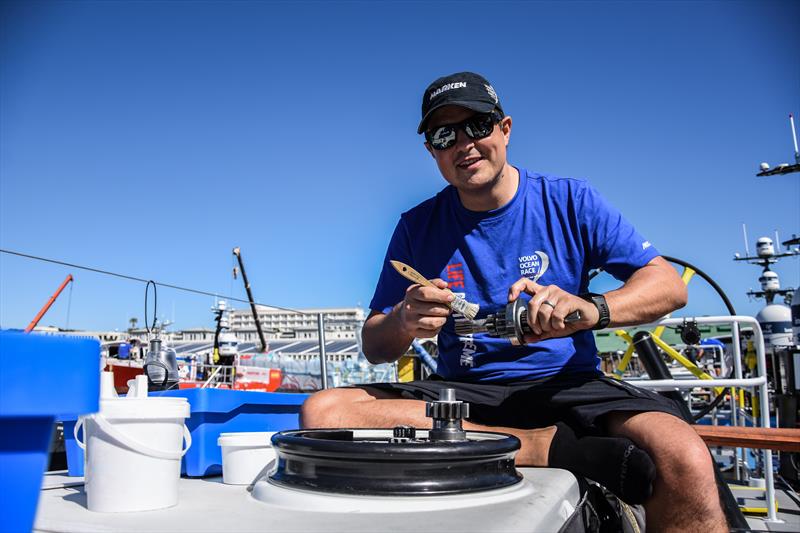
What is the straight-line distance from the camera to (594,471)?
141 centimetres

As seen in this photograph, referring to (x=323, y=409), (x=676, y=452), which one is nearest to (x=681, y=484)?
(x=676, y=452)

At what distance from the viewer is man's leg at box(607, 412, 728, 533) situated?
1.37 m

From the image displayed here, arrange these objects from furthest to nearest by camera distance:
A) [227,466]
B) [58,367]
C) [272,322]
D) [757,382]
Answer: [272,322]
[757,382]
[227,466]
[58,367]

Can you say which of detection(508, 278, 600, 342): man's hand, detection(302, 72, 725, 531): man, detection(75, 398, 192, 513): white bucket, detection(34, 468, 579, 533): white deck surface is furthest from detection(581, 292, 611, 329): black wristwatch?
detection(75, 398, 192, 513): white bucket

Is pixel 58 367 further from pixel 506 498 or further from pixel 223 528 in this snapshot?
pixel 506 498

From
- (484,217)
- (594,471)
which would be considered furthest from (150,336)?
(594,471)

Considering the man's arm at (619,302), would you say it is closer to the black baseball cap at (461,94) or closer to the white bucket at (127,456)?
the black baseball cap at (461,94)

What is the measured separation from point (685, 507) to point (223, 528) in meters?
1.04

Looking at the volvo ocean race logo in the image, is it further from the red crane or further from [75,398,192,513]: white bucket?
the red crane

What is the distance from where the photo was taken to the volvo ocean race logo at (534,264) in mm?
2088

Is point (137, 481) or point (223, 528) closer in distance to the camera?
point (223, 528)

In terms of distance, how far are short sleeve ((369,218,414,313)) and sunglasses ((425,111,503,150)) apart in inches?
18.2

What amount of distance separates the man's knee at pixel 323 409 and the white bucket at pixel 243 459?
365mm

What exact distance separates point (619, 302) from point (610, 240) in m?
0.32
